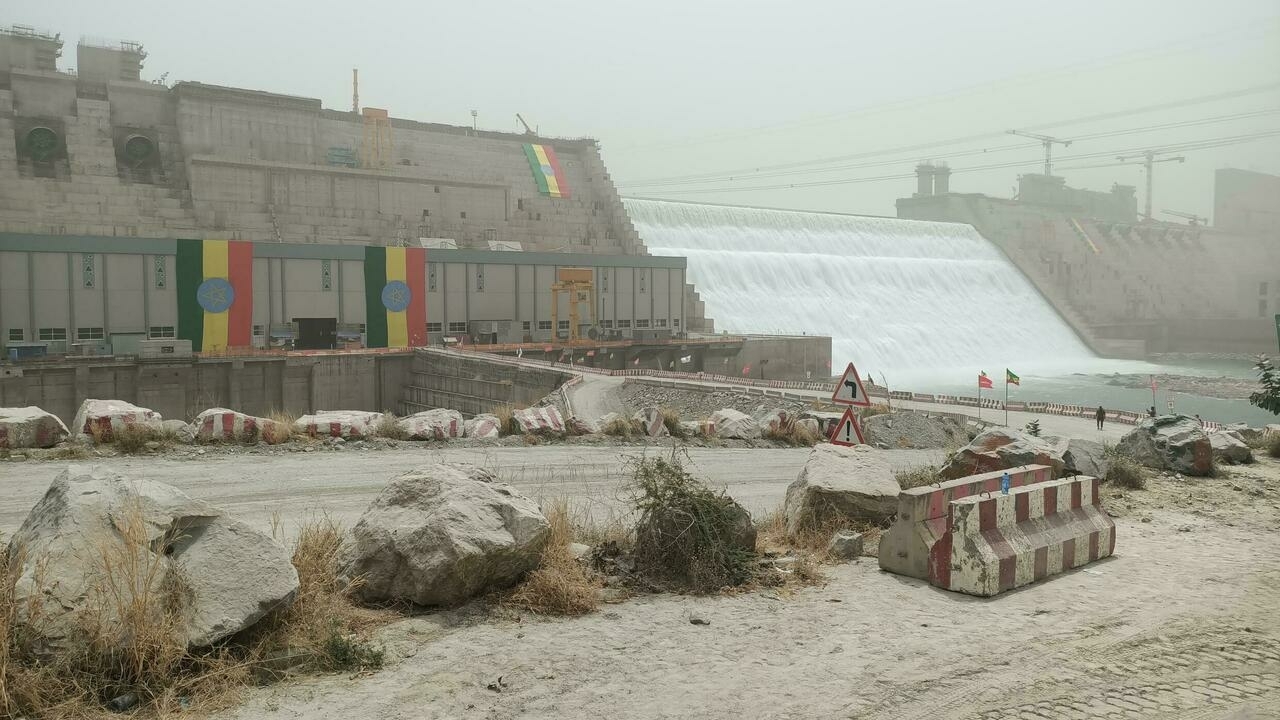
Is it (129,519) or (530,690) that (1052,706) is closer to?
(530,690)

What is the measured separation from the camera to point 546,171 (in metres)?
62.7

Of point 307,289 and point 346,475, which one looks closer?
point 346,475

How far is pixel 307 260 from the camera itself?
39.5 m

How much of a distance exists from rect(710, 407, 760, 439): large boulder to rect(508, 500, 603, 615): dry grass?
1293cm

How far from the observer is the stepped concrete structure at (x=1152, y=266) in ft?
248

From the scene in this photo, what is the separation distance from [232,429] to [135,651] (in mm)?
11215

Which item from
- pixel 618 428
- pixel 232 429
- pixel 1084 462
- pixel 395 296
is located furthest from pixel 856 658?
pixel 395 296

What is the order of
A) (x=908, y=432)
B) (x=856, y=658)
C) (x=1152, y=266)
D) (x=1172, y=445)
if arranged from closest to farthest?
1. (x=856, y=658)
2. (x=1172, y=445)
3. (x=908, y=432)
4. (x=1152, y=266)

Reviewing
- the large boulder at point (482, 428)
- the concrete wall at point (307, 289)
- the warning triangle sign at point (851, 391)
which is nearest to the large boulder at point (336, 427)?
the large boulder at point (482, 428)

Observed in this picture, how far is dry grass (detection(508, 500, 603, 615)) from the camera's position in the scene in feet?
22.3

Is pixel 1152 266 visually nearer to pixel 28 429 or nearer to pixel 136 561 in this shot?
pixel 28 429

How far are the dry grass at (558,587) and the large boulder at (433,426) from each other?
9.70m

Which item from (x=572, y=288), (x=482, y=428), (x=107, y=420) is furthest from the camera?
(x=572, y=288)

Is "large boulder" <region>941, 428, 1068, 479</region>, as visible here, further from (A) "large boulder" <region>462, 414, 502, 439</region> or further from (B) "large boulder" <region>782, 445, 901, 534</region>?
(A) "large boulder" <region>462, 414, 502, 439</region>
